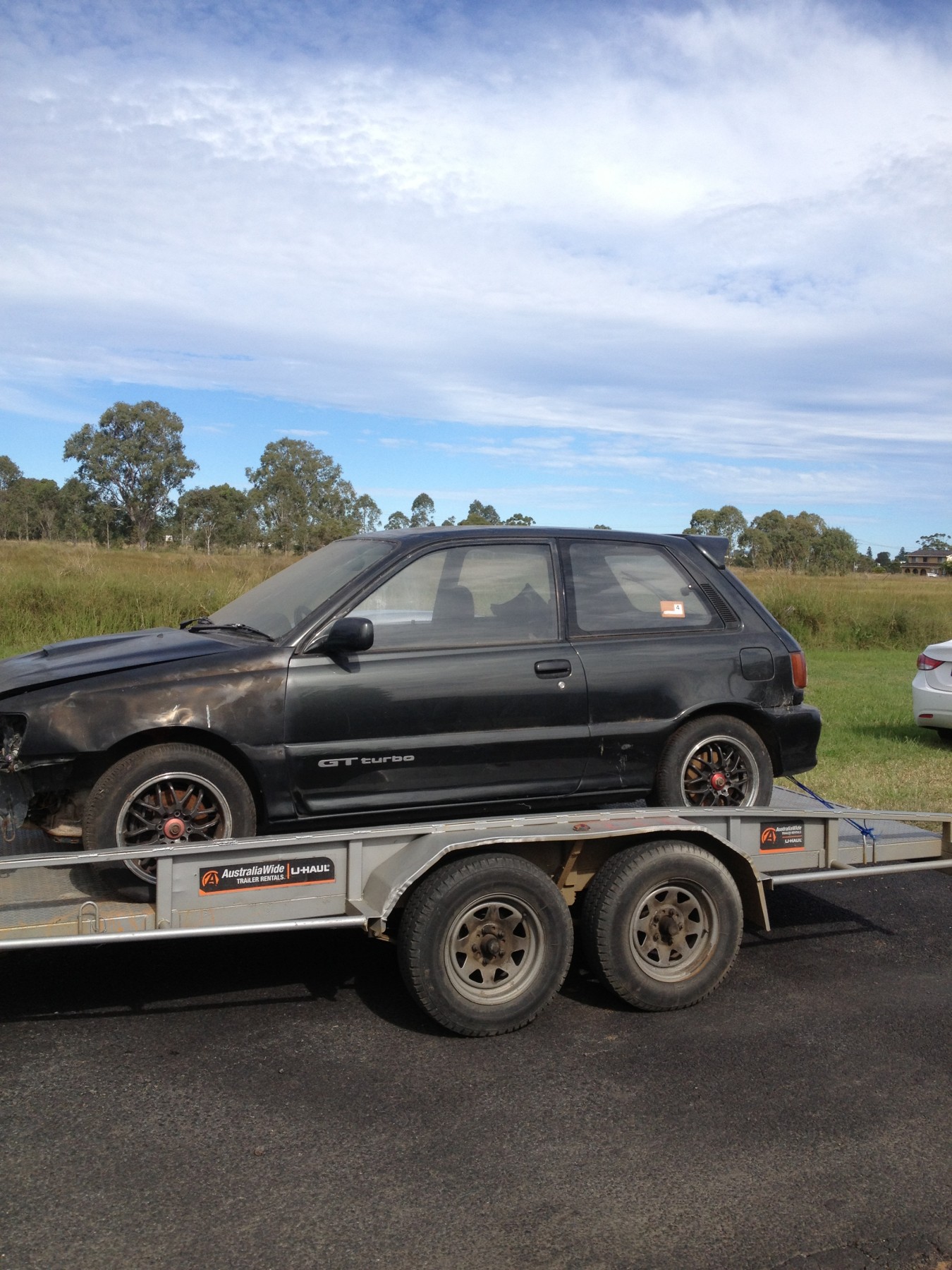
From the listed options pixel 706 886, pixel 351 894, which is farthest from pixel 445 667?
pixel 706 886

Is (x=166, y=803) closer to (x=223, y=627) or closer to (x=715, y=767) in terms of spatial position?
(x=223, y=627)

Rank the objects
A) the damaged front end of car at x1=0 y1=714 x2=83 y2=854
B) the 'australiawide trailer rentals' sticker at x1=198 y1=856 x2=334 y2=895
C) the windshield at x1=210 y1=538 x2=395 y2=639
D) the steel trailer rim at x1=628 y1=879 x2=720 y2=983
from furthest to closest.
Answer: the windshield at x1=210 y1=538 x2=395 y2=639 → the steel trailer rim at x1=628 y1=879 x2=720 y2=983 → the damaged front end of car at x1=0 y1=714 x2=83 y2=854 → the 'australiawide trailer rentals' sticker at x1=198 y1=856 x2=334 y2=895

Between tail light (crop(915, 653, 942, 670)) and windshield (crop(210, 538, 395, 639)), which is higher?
windshield (crop(210, 538, 395, 639))

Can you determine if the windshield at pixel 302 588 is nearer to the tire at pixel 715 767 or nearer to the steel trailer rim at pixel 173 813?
the steel trailer rim at pixel 173 813

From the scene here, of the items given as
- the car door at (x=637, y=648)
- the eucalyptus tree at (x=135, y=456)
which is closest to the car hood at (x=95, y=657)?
the car door at (x=637, y=648)

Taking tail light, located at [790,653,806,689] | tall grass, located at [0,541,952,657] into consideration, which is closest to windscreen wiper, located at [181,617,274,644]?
tail light, located at [790,653,806,689]

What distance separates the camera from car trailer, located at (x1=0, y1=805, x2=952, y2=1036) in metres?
4.40

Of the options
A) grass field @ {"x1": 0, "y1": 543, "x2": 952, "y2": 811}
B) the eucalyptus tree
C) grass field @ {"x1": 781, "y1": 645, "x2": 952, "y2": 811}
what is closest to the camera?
grass field @ {"x1": 781, "y1": 645, "x2": 952, "y2": 811}

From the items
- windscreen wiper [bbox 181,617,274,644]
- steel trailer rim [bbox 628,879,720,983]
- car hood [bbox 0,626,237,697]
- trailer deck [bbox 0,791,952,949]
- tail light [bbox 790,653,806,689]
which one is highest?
windscreen wiper [bbox 181,617,274,644]

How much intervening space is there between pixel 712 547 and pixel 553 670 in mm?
1380

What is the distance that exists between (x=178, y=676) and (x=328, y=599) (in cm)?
79

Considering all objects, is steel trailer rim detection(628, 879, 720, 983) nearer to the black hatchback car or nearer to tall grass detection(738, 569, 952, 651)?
the black hatchback car

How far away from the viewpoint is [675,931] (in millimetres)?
4918

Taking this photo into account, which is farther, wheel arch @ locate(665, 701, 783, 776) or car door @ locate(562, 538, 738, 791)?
wheel arch @ locate(665, 701, 783, 776)
